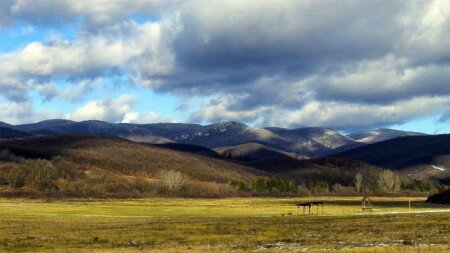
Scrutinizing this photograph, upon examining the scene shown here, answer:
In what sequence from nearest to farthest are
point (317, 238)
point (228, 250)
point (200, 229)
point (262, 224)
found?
point (228, 250) < point (317, 238) < point (200, 229) < point (262, 224)

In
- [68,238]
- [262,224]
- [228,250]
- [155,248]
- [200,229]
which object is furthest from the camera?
[262,224]

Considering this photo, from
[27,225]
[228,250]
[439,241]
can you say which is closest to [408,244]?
[439,241]

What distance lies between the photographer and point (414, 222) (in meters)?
71.4

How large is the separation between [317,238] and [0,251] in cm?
2659

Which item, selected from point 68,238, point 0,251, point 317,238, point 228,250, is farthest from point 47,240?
point 317,238

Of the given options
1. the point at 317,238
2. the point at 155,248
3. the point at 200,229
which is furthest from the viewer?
the point at 200,229

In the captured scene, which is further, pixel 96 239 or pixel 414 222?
pixel 414 222

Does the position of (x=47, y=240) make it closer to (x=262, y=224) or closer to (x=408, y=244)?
(x=262, y=224)

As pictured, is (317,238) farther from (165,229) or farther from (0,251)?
(0,251)

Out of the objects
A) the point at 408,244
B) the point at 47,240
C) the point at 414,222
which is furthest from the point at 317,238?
the point at 47,240

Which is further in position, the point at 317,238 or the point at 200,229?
the point at 200,229

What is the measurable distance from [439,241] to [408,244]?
2.86 m

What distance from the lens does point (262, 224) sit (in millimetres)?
76938

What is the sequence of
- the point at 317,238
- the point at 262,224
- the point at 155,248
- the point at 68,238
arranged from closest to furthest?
the point at 155,248 < the point at 317,238 < the point at 68,238 < the point at 262,224
